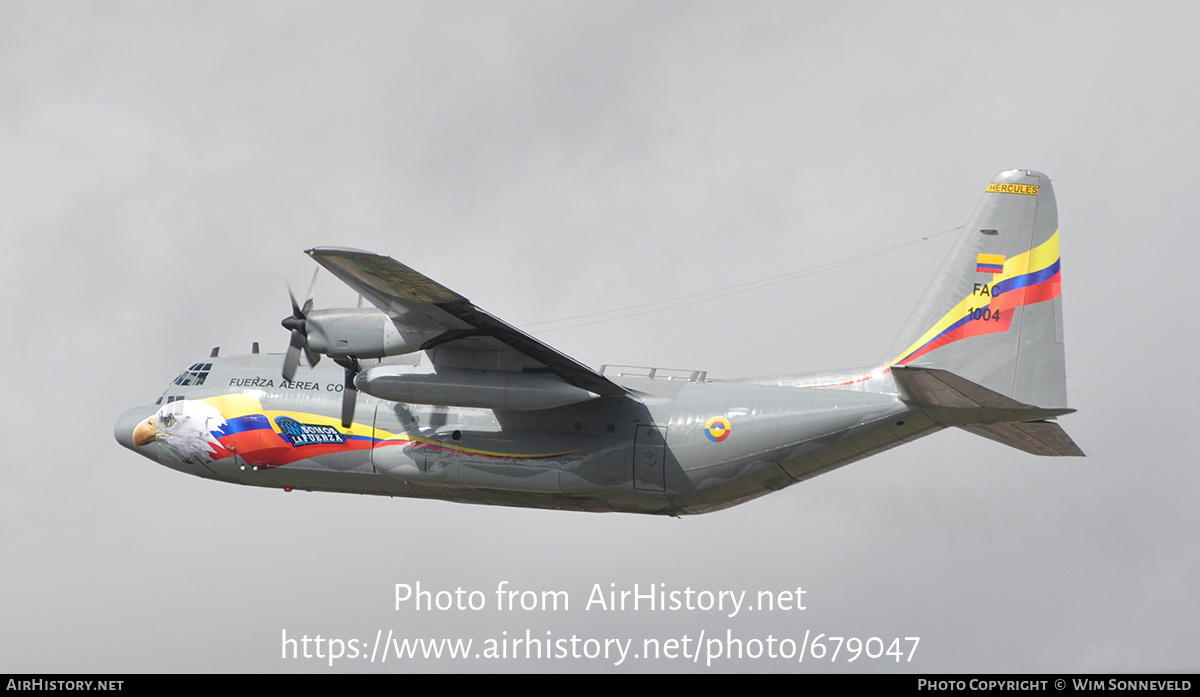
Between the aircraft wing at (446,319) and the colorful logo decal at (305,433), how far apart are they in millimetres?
3254

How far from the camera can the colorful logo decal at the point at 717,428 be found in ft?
84.8

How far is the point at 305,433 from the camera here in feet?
91.9

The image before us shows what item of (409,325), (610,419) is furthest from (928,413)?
(409,325)

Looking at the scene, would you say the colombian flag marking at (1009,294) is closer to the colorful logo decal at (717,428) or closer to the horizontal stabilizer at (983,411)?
the horizontal stabilizer at (983,411)

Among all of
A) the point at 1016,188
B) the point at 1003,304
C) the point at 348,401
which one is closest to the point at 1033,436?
the point at 1003,304

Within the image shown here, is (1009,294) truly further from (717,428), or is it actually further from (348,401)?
(348,401)

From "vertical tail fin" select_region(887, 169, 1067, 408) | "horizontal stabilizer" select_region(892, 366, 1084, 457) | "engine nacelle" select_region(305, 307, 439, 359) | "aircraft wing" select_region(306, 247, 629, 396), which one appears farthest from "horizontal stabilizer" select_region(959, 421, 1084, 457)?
"engine nacelle" select_region(305, 307, 439, 359)

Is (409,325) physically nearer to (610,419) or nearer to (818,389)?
(610,419)

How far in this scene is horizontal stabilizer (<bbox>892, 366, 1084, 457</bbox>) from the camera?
2288 cm

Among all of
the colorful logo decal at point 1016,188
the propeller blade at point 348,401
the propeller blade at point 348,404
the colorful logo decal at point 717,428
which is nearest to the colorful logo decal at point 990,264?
the colorful logo decal at point 1016,188

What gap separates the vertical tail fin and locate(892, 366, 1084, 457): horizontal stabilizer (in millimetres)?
615

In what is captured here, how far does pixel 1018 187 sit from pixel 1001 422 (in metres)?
4.34

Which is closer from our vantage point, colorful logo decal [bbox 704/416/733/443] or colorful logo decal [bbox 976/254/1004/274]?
colorful logo decal [bbox 976/254/1004/274]

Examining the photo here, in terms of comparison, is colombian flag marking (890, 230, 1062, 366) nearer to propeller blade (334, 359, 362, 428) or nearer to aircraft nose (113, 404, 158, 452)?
propeller blade (334, 359, 362, 428)
